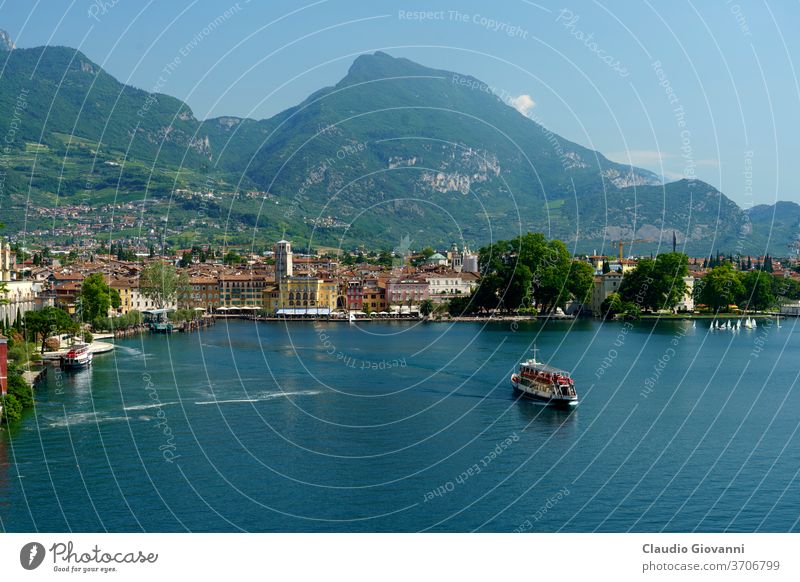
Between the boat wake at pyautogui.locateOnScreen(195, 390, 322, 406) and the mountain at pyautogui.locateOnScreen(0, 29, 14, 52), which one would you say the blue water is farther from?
the mountain at pyautogui.locateOnScreen(0, 29, 14, 52)

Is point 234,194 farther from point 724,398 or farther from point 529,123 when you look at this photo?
point 724,398

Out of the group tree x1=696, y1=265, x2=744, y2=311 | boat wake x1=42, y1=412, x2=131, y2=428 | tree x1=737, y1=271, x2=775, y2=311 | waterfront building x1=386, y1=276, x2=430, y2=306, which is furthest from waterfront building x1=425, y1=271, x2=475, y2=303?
boat wake x1=42, y1=412, x2=131, y2=428

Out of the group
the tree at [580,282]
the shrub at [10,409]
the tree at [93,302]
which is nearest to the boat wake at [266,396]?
the shrub at [10,409]

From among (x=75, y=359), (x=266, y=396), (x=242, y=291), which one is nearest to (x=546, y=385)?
(x=266, y=396)

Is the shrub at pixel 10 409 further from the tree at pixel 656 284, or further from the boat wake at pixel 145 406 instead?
the tree at pixel 656 284

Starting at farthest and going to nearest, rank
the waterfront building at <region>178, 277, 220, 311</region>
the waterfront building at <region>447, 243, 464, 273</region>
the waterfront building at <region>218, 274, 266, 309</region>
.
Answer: the waterfront building at <region>447, 243, 464, 273</region>, the waterfront building at <region>218, 274, 266, 309</region>, the waterfront building at <region>178, 277, 220, 311</region>
